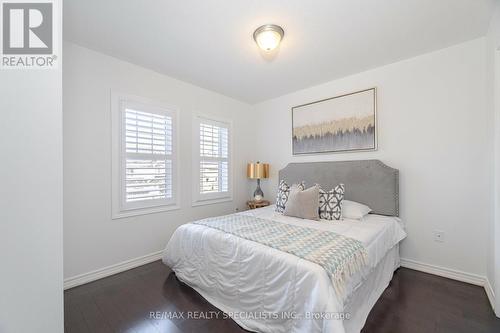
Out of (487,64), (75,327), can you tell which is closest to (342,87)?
(487,64)

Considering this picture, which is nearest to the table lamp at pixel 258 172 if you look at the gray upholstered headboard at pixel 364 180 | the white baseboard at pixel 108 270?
the gray upholstered headboard at pixel 364 180

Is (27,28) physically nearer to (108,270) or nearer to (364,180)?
(108,270)

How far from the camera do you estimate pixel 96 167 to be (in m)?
2.31

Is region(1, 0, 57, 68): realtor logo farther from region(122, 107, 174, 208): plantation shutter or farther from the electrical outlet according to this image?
the electrical outlet

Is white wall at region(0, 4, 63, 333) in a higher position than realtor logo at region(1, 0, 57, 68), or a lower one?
lower

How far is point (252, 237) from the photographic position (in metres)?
1.74

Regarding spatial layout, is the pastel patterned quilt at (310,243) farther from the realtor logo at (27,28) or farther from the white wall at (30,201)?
the realtor logo at (27,28)

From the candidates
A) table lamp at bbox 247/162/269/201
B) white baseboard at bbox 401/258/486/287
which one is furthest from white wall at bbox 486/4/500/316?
table lamp at bbox 247/162/269/201

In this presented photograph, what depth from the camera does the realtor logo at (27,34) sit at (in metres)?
0.93

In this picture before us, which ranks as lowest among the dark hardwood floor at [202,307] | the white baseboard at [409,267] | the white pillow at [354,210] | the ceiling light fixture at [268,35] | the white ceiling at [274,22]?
the dark hardwood floor at [202,307]

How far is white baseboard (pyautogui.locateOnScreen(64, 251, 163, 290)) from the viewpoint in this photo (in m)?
2.10

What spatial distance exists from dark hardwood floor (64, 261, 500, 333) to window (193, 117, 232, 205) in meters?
1.37

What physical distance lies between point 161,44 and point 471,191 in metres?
3.55

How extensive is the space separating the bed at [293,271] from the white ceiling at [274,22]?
1.36 meters
